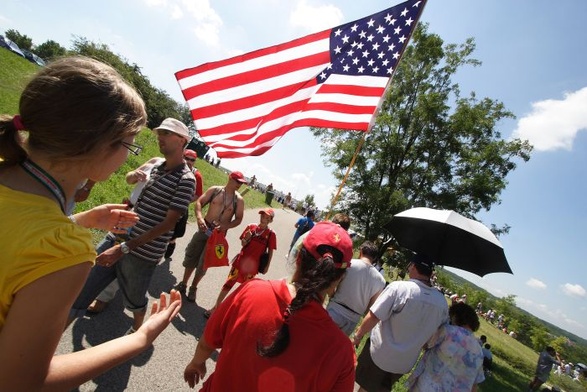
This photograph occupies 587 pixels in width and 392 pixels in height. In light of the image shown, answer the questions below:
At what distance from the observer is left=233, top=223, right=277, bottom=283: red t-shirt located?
533 centimetres

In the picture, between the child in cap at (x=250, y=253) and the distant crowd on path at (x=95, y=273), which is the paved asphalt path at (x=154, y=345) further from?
the child in cap at (x=250, y=253)

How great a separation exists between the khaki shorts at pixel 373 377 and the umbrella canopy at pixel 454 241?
1.66m

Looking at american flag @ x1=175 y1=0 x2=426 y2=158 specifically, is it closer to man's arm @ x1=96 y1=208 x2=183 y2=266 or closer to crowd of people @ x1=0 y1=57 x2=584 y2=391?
man's arm @ x1=96 y1=208 x2=183 y2=266

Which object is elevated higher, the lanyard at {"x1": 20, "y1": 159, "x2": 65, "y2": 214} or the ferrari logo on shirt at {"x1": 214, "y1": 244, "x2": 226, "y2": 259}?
the lanyard at {"x1": 20, "y1": 159, "x2": 65, "y2": 214}

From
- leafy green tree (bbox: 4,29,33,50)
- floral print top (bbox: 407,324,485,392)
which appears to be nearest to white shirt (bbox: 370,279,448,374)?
floral print top (bbox: 407,324,485,392)

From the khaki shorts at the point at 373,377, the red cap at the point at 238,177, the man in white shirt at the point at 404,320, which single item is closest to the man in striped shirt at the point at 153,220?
the red cap at the point at 238,177

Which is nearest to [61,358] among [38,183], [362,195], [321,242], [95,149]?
[38,183]

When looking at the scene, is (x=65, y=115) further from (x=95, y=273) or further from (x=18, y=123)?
(x=95, y=273)

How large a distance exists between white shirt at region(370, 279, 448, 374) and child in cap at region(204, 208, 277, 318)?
223 centimetres

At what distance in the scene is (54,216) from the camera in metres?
1.06

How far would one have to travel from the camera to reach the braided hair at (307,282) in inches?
61.0

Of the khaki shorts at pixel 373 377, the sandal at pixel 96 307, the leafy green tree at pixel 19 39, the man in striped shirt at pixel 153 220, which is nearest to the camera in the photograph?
the man in striped shirt at pixel 153 220

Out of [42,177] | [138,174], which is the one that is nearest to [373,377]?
[138,174]

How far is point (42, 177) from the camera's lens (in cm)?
115
